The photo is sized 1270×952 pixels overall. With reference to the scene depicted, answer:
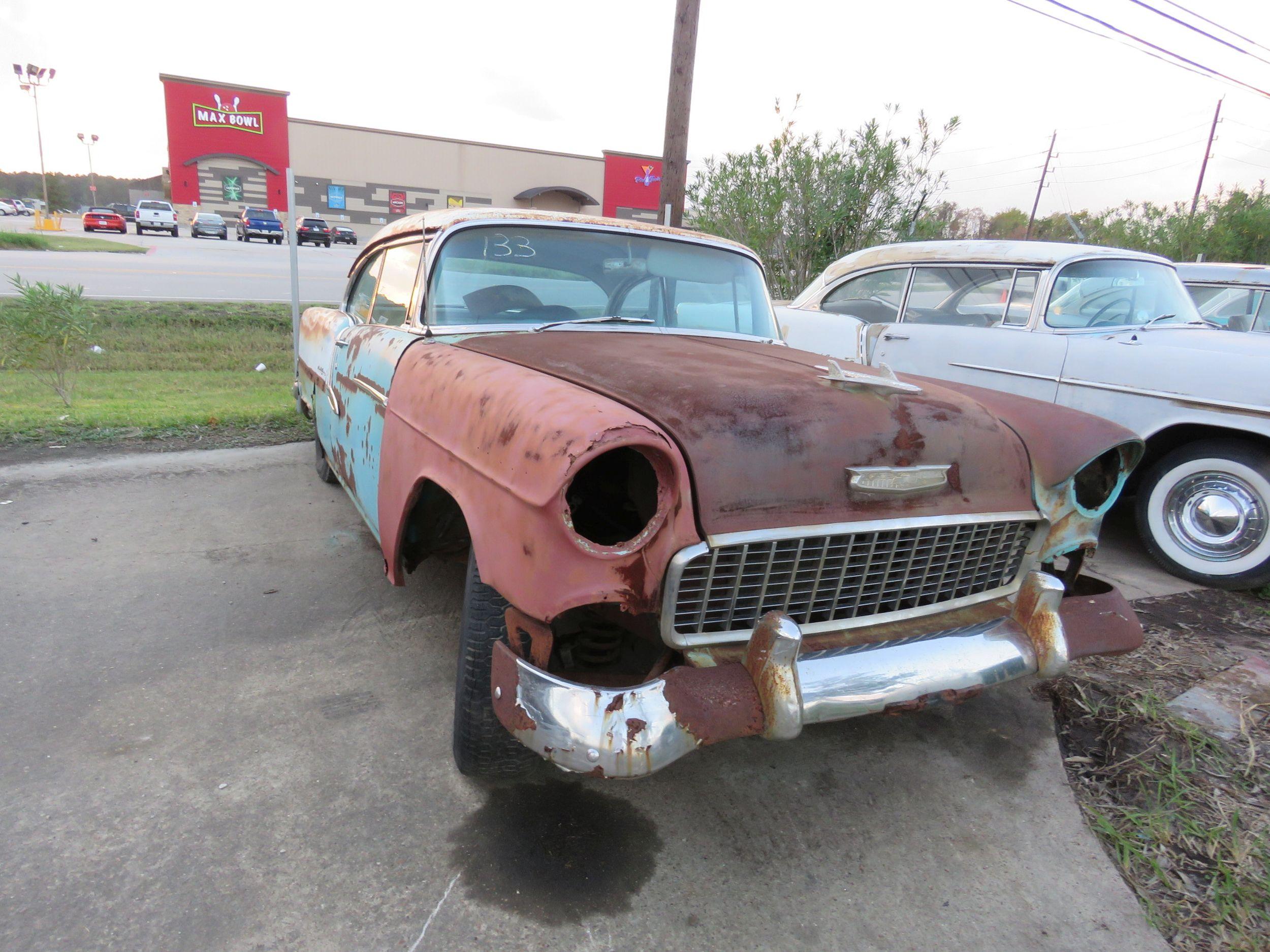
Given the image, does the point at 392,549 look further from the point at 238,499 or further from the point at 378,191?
the point at 378,191

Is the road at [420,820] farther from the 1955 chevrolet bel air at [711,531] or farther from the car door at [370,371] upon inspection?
the car door at [370,371]

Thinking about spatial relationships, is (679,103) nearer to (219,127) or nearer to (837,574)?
(837,574)

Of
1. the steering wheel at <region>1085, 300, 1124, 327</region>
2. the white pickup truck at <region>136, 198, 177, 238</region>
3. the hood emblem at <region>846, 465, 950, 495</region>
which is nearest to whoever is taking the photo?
the hood emblem at <region>846, 465, 950, 495</region>

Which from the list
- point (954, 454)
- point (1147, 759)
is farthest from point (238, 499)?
point (1147, 759)

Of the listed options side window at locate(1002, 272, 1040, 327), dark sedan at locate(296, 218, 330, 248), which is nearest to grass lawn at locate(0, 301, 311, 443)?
side window at locate(1002, 272, 1040, 327)

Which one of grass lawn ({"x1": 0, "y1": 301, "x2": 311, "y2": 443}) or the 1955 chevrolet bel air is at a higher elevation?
the 1955 chevrolet bel air

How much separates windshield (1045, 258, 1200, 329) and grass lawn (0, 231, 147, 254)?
80.3 ft

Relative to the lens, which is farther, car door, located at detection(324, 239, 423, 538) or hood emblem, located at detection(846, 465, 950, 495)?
car door, located at detection(324, 239, 423, 538)

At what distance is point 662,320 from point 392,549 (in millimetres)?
1390

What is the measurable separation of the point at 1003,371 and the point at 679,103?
188 inches

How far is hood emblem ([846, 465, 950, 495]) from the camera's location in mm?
1854

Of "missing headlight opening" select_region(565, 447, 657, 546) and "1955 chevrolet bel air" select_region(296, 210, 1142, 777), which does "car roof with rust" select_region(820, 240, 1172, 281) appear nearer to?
"1955 chevrolet bel air" select_region(296, 210, 1142, 777)

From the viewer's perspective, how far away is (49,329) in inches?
264

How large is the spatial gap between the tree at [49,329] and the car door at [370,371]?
4.62 m
